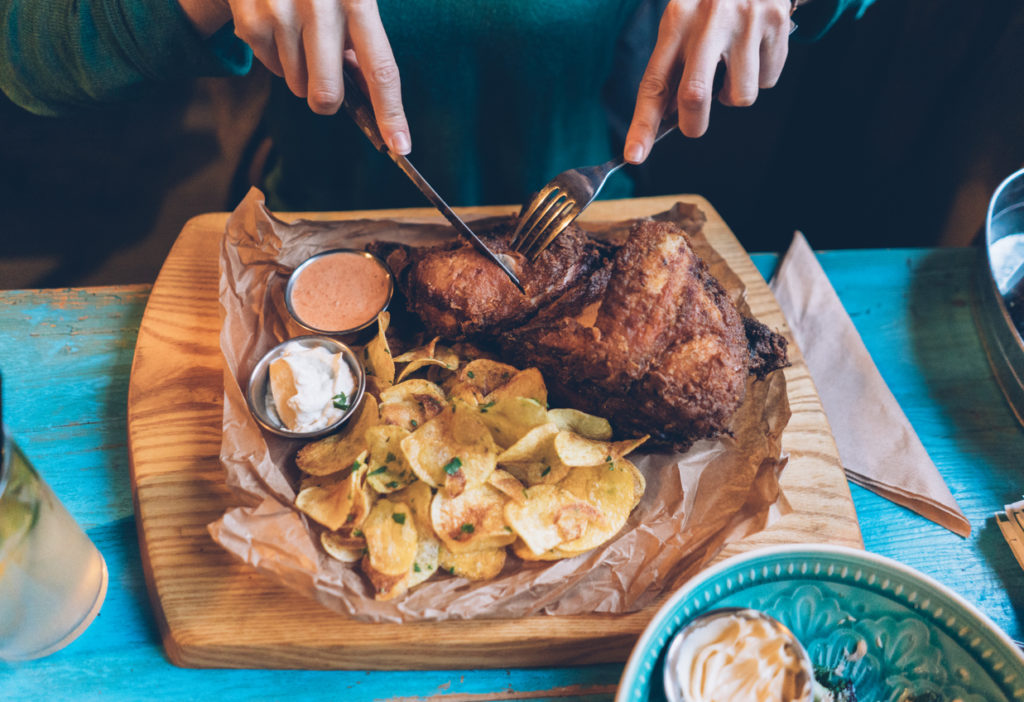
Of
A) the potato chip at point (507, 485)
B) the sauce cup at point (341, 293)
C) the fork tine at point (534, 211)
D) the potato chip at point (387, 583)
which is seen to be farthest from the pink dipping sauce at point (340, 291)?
the potato chip at point (387, 583)

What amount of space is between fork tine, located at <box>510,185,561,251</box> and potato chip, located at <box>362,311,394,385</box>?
498 millimetres

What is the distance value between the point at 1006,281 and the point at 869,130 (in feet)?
4.39

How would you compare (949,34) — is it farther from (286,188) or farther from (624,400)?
(286,188)

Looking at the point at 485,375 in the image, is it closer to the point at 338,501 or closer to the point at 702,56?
the point at 338,501

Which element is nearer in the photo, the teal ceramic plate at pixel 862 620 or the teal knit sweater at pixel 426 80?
the teal ceramic plate at pixel 862 620

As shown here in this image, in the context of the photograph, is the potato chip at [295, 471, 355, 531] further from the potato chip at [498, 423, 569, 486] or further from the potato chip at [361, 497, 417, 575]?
the potato chip at [498, 423, 569, 486]

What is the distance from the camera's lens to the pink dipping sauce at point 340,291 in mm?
2076

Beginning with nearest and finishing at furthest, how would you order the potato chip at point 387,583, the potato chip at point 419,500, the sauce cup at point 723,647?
1. the sauce cup at point 723,647
2. the potato chip at point 387,583
3. the potato chip at point 419,500

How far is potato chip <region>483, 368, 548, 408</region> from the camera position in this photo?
190cm

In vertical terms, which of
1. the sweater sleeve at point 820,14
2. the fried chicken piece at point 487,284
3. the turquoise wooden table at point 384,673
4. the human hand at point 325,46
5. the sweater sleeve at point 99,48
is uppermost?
the sweater sleeve at point 820,14

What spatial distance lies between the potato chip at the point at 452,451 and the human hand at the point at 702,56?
88 cm

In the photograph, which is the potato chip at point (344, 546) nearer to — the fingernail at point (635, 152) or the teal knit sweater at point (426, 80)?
the fingernail at point (635, 152)

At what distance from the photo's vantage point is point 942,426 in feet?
7.11

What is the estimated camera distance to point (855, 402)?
85.7 inches
